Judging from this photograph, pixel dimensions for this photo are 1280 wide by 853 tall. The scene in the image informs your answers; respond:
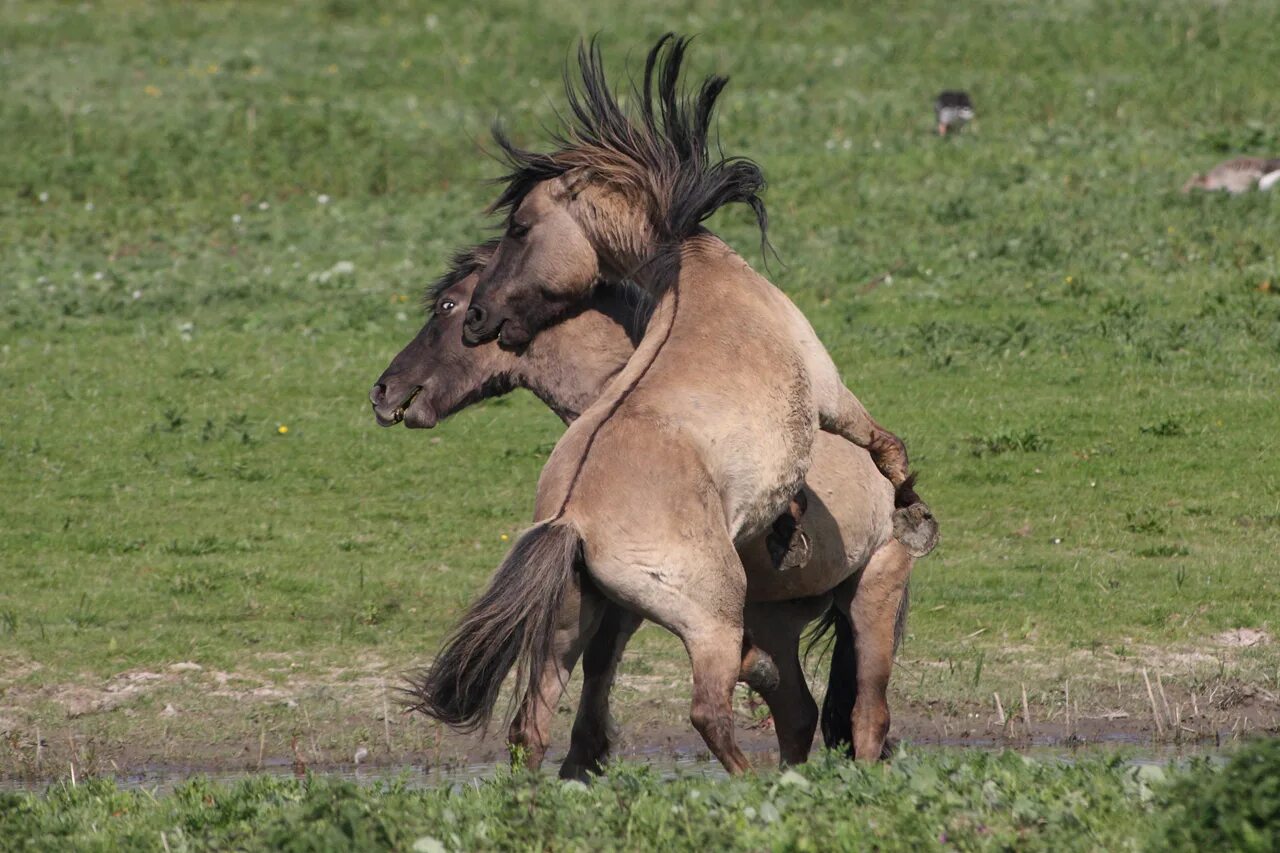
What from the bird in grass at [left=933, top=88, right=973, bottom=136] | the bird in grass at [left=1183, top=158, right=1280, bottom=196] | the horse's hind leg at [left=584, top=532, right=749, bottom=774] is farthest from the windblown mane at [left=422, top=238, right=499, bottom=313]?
the bird in grass at [left=933, top=88, right=973, bottom=136]

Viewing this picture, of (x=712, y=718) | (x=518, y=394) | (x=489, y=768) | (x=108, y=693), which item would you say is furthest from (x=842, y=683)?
(x=518, y=394)

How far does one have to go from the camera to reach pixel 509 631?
5676mm

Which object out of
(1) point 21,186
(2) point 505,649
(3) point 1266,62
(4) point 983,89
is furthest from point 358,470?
(3) point 1266,62

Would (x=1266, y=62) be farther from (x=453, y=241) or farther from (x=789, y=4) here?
(x=453, y=241)

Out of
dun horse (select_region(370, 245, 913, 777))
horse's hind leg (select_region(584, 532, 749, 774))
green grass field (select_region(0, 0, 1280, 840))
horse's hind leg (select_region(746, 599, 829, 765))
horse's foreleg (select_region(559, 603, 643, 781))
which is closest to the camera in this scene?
horse's hind leg (select_region(584, 532, 749, 774))

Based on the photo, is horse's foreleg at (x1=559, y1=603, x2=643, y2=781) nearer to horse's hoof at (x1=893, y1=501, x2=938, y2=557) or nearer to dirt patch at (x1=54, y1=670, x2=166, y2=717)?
horse's hoof at (x1=893, y1=501, x2=938, y2=557)

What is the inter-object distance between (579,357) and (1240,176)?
1106 cm

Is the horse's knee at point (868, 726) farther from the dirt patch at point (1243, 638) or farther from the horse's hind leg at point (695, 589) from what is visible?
the dirt patch at point (1243, 638)

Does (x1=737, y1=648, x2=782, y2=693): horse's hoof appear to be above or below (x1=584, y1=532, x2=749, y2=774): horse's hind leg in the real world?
below

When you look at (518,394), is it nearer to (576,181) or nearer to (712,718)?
(576,181)

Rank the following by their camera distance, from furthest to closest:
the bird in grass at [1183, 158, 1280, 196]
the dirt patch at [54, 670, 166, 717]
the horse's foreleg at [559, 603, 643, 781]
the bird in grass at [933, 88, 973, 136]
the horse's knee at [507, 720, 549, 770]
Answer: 1. the bird in grass at [933, 88, 973, 136]
2. the bird in grass at [1183, 158, 1280, 196]
3. the dirt patch at [54, 670, 166, 717]
4. the horse's foreleg at [559, 603, 643, 781]
5. the horse's knee at [507, 720, 549, 770]

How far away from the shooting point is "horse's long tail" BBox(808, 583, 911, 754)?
24.0ft

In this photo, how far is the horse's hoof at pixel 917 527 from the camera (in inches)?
275

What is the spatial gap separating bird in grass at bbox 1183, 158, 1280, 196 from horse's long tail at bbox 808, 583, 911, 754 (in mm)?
9951
